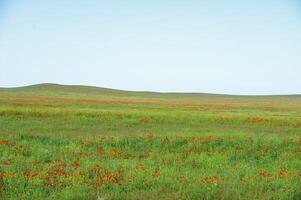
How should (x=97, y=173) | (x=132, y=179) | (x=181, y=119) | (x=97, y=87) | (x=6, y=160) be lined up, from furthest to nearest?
(x=97, y=87), (x=181, y=119), (x=6, y=160), (x=97, y=173), (x=132, y=179)

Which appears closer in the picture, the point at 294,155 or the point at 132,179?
the point at 132,179

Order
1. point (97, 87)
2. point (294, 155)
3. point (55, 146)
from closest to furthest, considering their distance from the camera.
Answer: point (294, 155) → point (55, 146) → point (97, 87)

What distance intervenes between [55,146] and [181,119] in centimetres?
1747

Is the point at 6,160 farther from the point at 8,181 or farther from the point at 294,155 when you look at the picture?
the point at 294,155

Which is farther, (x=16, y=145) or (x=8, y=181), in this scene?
(x=16, y=145)

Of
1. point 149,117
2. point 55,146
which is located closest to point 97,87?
point 149,117

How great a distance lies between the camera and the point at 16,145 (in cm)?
1488

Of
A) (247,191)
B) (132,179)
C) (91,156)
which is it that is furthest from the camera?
(91,156)

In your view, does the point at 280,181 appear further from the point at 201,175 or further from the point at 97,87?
the point at 97,87

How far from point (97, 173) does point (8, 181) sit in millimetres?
2452

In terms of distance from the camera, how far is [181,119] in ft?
103

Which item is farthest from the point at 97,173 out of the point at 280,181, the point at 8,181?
the point at 280,181

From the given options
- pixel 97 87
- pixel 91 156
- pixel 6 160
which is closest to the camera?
pixel 6 160

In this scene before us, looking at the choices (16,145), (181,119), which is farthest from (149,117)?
(16,145)
